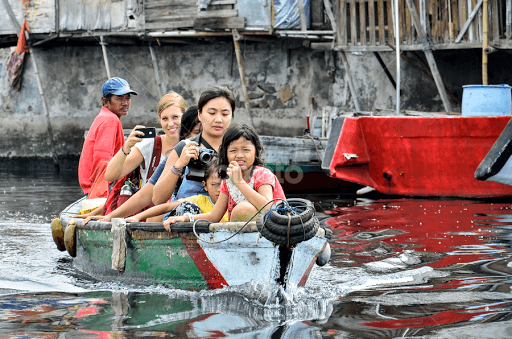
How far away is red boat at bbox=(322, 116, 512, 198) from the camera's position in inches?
406

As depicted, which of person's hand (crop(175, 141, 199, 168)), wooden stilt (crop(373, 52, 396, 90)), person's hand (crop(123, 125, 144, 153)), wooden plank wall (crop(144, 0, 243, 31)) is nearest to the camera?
person's hand (crop(175, 141, 199, 168))

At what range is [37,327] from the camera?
448 centimetres

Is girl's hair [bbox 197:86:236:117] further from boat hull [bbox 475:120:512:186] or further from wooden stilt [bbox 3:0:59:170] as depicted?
wooden stilt [bbox 3:0:59:170]

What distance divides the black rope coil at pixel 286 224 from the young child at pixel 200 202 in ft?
2.30

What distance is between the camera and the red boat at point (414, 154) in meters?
10.3

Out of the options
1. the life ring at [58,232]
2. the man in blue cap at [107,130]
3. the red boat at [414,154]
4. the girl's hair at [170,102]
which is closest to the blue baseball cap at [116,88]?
the man in blue cap at [107,130]

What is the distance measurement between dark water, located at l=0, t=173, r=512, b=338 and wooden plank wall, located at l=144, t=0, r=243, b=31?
29.9 feet

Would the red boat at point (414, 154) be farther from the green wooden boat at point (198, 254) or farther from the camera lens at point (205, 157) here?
the camera lens at point (205, 157)

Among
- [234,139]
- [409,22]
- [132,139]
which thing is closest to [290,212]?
[234,139]

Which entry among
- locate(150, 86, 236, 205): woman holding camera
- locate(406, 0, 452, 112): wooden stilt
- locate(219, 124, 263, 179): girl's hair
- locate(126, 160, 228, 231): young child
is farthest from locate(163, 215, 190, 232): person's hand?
locate(406, 0, 452, 112): wooden stilt

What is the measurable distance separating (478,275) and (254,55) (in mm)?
12515

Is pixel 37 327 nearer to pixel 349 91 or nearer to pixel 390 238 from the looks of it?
pixel 390 238

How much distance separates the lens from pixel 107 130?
6730 millimetres

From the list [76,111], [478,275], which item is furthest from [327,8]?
[478,275]
